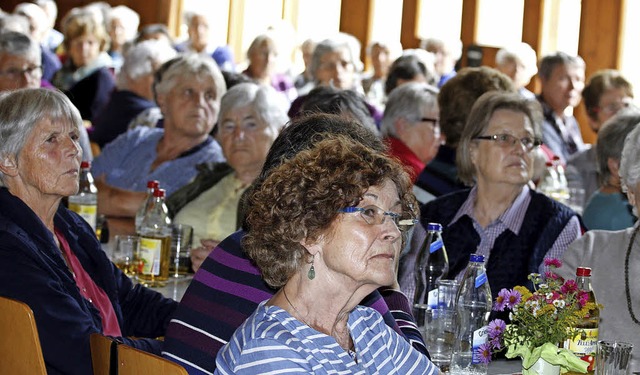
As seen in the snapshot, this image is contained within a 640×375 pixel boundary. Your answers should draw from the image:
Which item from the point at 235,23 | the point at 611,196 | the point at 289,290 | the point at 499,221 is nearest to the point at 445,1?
the point at 235,23

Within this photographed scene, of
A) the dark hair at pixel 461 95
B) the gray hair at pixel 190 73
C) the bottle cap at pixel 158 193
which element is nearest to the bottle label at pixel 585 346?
the bottle cap at pixel 158 193

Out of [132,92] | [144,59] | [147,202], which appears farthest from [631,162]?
[144,59]

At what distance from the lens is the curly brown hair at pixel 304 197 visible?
1.98 metres

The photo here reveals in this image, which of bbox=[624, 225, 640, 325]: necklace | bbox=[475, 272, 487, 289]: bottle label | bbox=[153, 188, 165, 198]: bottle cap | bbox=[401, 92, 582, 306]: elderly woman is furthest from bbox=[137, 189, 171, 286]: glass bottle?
bbox=[624, 225, 640, 325]: necklace

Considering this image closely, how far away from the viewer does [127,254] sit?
3715 mm

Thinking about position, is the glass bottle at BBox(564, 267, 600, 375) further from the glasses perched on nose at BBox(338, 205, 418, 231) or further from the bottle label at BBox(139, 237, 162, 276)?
the bottle label at BBox(139, 237, 162, 276)

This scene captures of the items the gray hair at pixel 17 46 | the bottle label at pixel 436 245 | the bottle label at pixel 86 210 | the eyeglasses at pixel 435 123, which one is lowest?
the bottle label at pixel 86 210

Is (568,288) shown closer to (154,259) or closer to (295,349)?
(295,349)

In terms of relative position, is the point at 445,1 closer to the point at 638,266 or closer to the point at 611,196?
the point at 611,196

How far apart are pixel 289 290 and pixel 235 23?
1197 centimetres

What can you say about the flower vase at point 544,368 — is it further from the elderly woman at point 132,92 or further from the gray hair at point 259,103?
the elderly woman at point 132,92

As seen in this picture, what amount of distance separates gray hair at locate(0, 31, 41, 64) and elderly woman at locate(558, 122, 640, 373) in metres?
4.00

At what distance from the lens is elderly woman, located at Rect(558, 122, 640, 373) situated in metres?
2.94

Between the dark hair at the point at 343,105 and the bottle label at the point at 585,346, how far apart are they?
4.35 ft
